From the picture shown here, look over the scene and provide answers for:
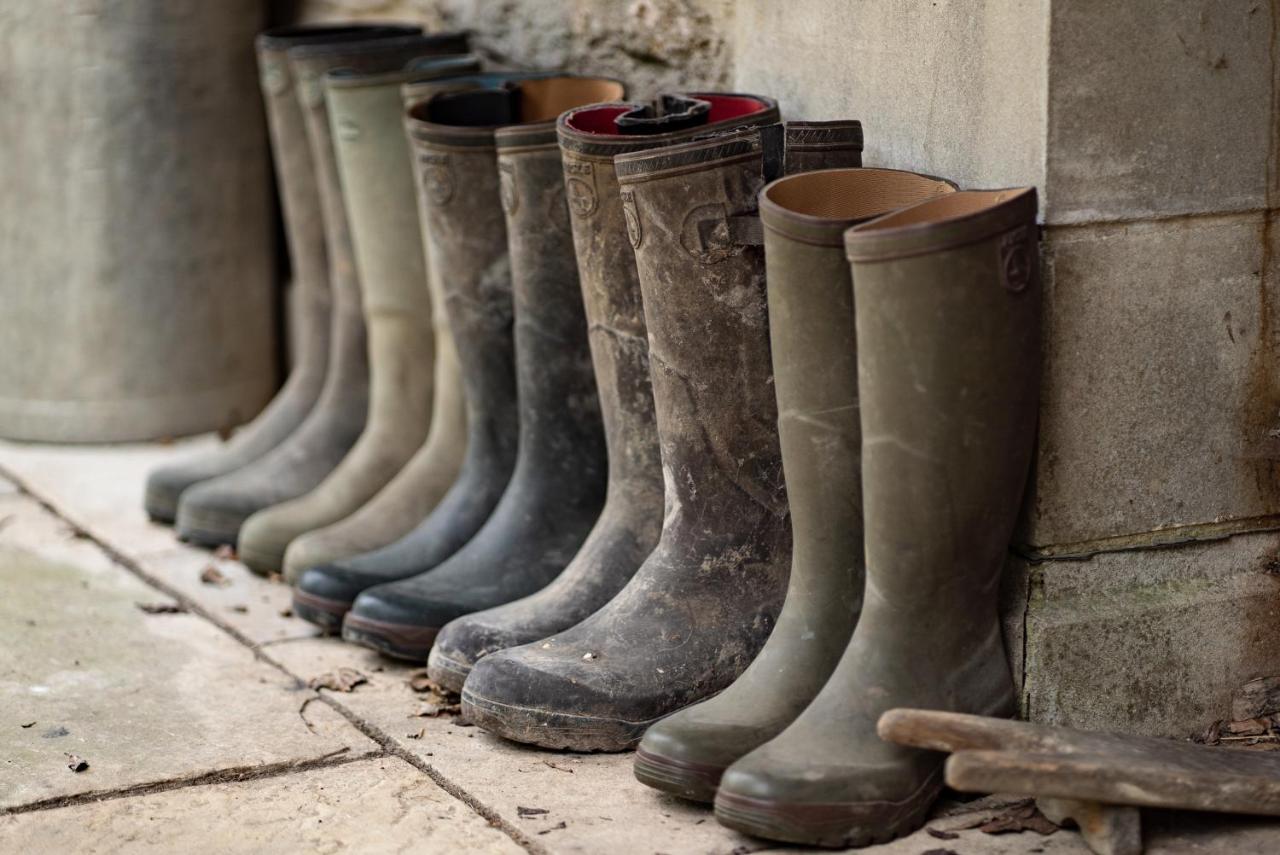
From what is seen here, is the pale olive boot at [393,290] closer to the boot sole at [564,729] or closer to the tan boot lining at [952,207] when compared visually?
the boot sole at [564,729]

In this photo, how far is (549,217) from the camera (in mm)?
2475

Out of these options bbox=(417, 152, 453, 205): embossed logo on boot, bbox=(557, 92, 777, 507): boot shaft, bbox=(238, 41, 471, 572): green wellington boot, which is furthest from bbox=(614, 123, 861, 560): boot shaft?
bbox=(238, 41, 471, 572): green wellington boot

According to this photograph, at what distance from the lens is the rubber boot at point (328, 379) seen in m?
3.12

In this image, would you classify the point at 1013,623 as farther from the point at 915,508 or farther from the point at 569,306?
the point at 569,306

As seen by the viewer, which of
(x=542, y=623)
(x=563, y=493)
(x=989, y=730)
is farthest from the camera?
(x=563, y=493)

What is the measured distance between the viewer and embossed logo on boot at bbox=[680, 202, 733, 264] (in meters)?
2.10

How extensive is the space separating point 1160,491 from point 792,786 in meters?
0.61

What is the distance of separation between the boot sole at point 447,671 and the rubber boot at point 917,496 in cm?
56

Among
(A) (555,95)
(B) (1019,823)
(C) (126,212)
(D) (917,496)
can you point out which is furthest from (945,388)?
(C) (126,212)

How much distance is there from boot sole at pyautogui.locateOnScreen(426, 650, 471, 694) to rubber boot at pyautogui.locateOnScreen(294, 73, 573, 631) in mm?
319

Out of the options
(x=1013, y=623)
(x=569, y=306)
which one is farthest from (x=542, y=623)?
(x=1013, y=623)

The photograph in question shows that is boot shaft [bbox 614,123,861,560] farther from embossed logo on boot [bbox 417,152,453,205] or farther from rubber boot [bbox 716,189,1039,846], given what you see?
embossed logo on boot [bbox 417,152,453,205]

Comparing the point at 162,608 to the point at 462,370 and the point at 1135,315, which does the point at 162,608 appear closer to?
the point at 462,370

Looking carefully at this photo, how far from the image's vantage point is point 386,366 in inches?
121
